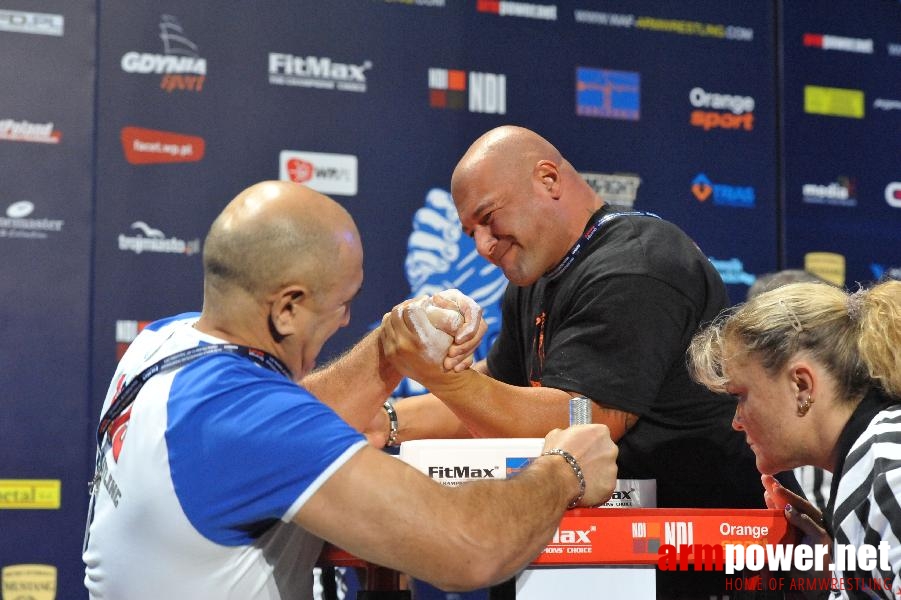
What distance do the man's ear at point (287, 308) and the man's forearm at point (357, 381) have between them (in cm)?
58

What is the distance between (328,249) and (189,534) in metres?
0.46

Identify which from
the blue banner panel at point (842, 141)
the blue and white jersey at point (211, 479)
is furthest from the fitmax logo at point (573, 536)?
the blue banner panel at point (842, 141)

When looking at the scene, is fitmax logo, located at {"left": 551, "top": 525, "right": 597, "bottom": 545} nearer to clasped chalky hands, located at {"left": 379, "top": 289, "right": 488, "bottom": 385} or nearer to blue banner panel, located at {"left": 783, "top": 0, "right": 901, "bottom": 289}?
clasped chalky hands, located at {"left": 379, "top": 289, "right": 488, "bottom": 385}

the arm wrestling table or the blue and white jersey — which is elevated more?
the blue and white jersey

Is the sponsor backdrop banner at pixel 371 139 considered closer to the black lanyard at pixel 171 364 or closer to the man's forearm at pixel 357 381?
the man's forearm at pixel 357 381

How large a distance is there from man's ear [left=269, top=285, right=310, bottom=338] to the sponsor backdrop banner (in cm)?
251

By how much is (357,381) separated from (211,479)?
786mm

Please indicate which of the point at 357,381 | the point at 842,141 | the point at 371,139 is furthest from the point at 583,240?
the point at 842,141

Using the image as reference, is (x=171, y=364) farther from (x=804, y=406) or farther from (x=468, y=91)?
(x=468, y=91)

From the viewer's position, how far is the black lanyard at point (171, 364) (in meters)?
1.53

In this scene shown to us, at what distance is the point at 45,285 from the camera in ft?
12.8

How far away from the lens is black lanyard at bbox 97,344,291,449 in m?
1.53
